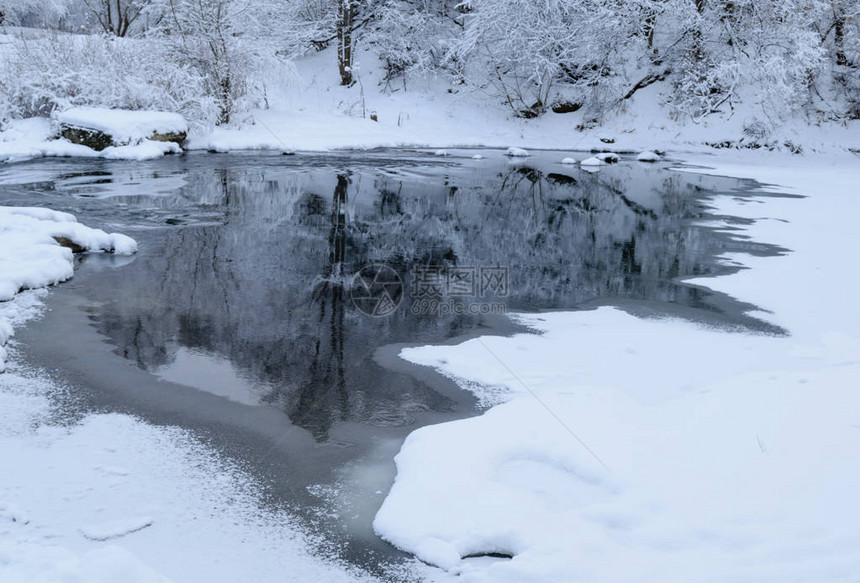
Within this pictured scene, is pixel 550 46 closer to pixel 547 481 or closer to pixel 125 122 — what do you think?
pixel 125 122

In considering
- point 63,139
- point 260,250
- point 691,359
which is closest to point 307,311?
point 260,250

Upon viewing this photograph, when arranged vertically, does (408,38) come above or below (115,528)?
above

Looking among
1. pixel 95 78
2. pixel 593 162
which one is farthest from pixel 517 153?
pixel 95 78

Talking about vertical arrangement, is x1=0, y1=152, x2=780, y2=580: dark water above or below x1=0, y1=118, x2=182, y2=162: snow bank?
below

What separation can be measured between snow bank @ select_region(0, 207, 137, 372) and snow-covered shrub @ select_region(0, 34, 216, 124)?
9889 millimetres

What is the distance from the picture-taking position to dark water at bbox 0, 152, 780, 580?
406 cm

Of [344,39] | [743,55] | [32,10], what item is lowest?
[743,55]

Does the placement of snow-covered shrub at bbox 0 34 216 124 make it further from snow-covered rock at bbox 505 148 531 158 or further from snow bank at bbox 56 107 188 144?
snow-covered rock at bbox 505 148 531 158

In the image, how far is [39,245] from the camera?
725cm

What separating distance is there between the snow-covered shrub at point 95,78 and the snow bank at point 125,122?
63cm

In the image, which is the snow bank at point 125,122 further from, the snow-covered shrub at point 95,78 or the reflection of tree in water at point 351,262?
the reflection of tree in water at point 351,262

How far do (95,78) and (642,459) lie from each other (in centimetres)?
1741

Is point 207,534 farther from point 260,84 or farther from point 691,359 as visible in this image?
point 260,84

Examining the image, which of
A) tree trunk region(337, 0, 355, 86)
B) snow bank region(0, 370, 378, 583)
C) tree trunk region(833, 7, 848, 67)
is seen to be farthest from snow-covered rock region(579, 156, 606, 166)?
snow bank region(0, 370, 378, 583)
